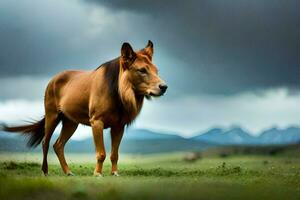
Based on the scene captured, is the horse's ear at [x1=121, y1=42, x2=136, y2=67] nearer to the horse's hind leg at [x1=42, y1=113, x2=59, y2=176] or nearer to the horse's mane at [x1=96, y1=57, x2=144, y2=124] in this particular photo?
the horse's mane at [x1=96, y1=57, x2=144, y2=124]

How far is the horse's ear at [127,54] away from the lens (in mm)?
13914

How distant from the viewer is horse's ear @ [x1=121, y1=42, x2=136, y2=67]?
1391cm

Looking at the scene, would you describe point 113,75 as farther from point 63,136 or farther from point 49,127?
point 49,127

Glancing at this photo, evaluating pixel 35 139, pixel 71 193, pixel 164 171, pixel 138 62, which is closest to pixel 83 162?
pixel 35 139

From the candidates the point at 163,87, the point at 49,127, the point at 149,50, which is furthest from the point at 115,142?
the point at 49,127

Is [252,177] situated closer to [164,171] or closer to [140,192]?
[164,171]

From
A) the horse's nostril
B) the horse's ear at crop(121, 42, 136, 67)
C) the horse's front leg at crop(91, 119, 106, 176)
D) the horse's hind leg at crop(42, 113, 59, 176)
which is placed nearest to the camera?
the horse's nostril

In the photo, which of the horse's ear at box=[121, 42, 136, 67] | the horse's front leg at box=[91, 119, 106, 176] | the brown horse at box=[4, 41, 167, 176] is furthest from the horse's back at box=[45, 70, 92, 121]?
the horse's ear at box=[121, 42, 136, 67]

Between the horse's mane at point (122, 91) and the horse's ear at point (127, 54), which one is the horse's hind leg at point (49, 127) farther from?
the horse's ear at point (127, 54)

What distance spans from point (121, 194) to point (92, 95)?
6.28m

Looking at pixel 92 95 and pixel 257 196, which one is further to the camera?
pixel 92 95

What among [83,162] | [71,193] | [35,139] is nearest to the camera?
[71,193]

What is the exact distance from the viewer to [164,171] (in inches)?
615

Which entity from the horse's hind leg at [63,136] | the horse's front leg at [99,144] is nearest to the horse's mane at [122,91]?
the horse's front leg at [99,144]
